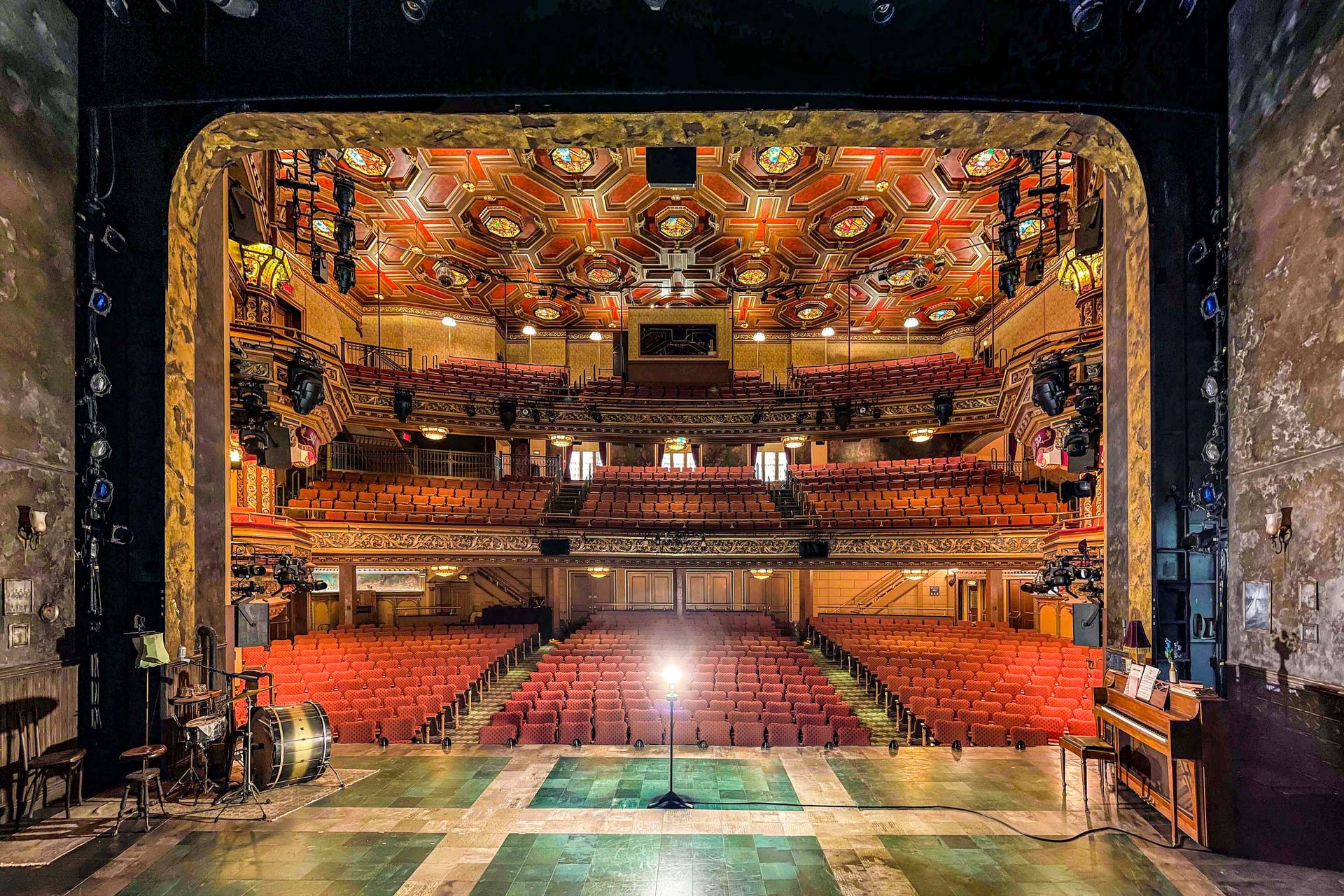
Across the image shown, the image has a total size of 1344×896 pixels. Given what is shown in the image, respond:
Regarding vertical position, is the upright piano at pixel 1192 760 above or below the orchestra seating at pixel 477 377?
below

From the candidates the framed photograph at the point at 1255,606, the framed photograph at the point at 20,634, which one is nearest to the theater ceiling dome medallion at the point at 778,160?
the framed photograph at the point at 1255,606

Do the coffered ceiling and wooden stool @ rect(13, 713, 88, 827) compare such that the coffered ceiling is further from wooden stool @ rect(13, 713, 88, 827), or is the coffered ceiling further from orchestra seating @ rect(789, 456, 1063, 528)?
wooden stool @ rect(13, 713, 88, 827)

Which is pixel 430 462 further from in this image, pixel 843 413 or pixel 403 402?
pixel 843 413

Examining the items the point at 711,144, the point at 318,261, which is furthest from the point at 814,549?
the point at 318,261

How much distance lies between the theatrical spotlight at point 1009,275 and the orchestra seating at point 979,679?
528 cm

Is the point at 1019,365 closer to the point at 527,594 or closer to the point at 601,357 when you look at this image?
the point at 601,357

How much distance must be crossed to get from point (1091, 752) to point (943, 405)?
9.63 m

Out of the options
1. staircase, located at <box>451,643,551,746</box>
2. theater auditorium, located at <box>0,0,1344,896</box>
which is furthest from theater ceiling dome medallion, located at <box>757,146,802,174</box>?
staircase, located at <box>451,643,551,746</box>

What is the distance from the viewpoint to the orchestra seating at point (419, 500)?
41.3ft

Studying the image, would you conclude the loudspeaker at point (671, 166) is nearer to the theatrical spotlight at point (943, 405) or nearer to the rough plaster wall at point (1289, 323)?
the rough plaster wall at point (1289, 323)

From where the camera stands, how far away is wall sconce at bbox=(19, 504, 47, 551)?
4.28 metres

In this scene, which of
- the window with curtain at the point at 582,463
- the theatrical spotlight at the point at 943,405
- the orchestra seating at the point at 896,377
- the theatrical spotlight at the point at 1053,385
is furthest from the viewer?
the window with curtain at the point at 582,463

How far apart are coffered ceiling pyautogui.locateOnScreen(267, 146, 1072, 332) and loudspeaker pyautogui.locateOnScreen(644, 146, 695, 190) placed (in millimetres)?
4625

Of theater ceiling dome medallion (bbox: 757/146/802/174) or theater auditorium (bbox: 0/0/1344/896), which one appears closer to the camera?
theater auditorium (bbox: 0/0/1344/896)
